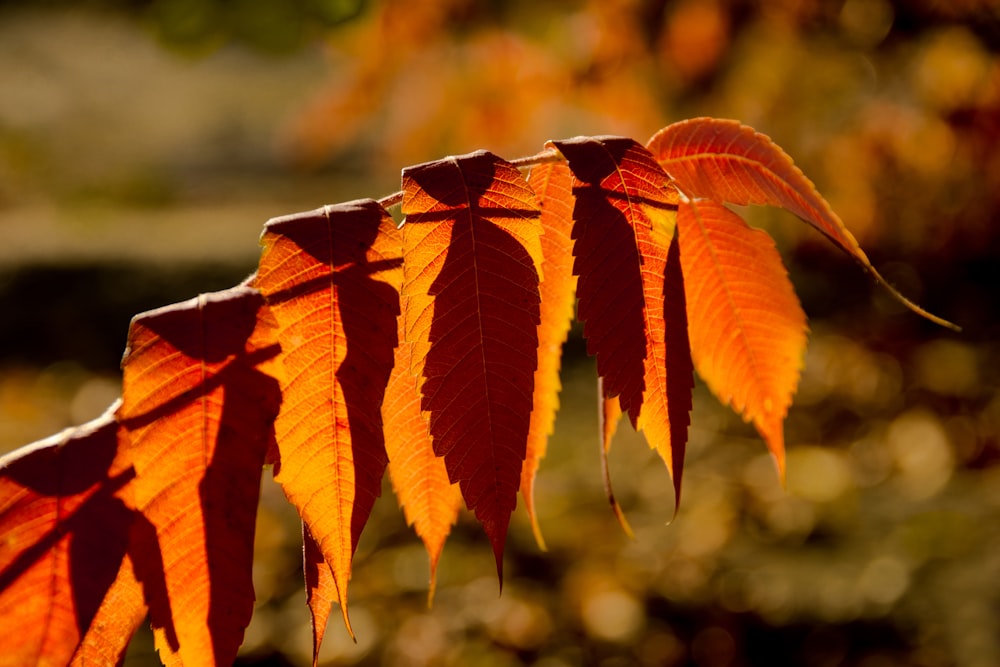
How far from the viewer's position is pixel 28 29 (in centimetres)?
1223

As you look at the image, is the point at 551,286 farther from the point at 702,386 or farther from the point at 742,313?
the point at 702,386

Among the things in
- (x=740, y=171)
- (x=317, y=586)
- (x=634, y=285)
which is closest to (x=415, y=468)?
(x=317, y=586)

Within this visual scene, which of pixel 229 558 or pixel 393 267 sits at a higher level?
pixel 393 267

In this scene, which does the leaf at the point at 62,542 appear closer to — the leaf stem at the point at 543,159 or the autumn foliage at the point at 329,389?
the autumn foliage at the point at 329,389

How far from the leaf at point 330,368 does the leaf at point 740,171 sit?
0.86 feet

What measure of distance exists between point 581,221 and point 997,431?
4.26 meters

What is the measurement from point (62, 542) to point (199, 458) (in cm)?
9

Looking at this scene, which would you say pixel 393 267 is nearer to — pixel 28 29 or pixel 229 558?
pixel 229 558

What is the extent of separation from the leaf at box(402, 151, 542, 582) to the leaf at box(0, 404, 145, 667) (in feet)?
0.63

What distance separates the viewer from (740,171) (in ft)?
2.13

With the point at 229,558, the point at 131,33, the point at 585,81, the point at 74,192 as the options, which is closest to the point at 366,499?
the point at 229,558

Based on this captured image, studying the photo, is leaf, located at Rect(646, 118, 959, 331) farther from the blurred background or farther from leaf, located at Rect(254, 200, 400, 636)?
the blurred background

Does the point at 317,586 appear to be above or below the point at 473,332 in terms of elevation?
below

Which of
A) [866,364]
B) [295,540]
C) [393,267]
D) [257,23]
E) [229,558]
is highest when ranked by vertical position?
[257,23]
